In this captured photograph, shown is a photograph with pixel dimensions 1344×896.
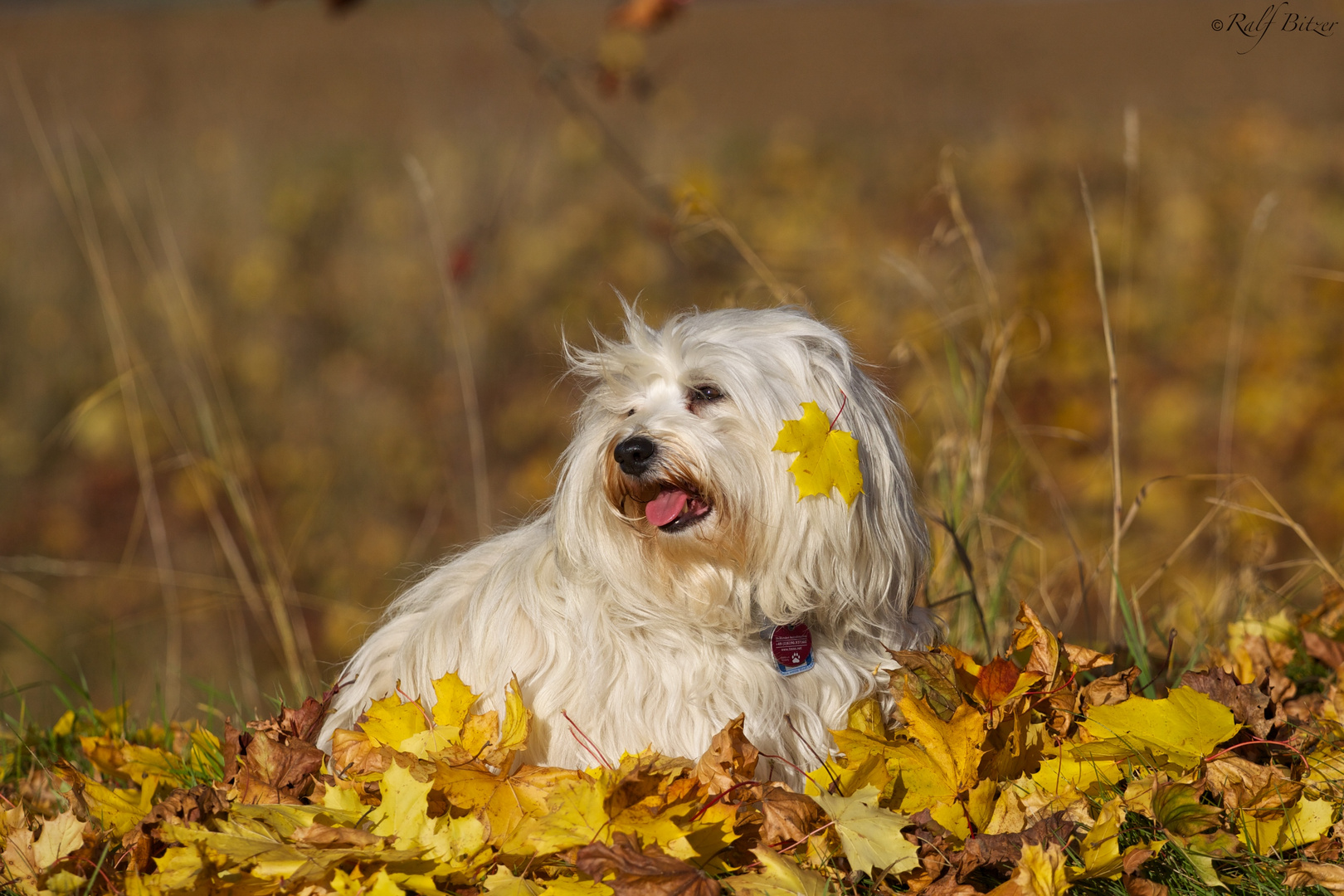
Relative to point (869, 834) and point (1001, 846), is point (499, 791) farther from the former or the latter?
point (1001, 846)

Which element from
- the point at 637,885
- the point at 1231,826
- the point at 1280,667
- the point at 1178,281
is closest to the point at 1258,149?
the point at 1178,281

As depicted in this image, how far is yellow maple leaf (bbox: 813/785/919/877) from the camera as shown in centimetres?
206

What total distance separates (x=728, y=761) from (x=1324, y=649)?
5.90ft

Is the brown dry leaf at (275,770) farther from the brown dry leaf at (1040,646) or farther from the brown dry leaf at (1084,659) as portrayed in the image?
the brown dry leaf at (1084,659)

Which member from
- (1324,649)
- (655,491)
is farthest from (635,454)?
(1324,649)

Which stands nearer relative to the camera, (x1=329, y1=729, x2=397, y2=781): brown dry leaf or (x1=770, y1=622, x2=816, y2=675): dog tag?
(x1=329, y1=729, x2=397, y2=781): brown dry leaf

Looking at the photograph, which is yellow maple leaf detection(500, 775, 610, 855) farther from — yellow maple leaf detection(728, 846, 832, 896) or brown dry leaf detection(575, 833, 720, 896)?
yellow maple leaf detection(728, 846, 832, 896)

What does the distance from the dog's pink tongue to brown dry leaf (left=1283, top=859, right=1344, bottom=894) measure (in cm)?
133

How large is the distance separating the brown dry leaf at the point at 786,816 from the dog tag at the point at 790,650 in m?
0.39

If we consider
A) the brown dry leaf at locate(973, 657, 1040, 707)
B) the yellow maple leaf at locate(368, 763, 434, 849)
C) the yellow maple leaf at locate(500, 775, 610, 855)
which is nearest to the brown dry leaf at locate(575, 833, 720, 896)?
the yellow maple leaf at locate(500, 775, 610, 855)

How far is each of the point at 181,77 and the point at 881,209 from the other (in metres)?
8.41

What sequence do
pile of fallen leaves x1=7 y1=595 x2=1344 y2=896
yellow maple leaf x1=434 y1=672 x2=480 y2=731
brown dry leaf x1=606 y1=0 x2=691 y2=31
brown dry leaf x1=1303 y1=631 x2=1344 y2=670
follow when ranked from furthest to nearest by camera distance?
brown dry leaf x1=606 y1=0 x2=691 y2=31 < brown dry leaf x1=1303 y1=631 x2=1344 y2=670 < yellow maple leaf x1=434 y1=672 x2=480 y2=731 < pile of fallen leaves x1=7 y1=595 x2=1344 y2=896

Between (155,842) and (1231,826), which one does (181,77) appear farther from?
(1231,826)

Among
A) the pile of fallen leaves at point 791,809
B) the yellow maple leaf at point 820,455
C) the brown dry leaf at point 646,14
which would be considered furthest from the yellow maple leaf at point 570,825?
the brown dry leaf at point 646,14
